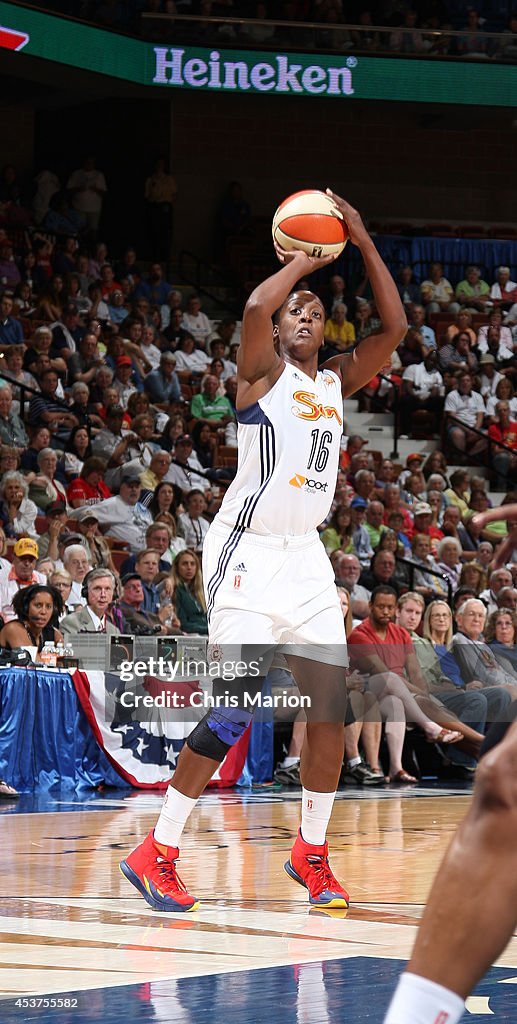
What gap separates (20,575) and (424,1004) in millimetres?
9216

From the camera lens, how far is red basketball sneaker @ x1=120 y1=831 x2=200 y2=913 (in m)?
4.93

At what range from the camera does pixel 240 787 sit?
1045 cm

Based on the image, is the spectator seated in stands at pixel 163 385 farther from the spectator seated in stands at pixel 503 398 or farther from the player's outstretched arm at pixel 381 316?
the player's outstretched arm at pixel 381 316

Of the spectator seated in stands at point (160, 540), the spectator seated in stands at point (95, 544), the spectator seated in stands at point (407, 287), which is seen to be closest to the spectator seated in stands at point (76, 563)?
the spectator seated in stands at point (95, 544)

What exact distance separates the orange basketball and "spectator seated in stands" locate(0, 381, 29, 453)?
8.54m

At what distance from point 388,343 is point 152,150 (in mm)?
19026

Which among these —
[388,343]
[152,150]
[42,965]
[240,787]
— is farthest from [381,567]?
[152,150]

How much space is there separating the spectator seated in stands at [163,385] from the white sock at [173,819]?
1151cm

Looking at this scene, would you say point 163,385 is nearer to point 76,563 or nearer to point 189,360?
point 189,360

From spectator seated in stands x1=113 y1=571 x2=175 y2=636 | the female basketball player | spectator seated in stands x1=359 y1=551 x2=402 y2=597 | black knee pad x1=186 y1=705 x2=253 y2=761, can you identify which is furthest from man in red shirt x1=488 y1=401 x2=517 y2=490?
black knee pad x1=186 y1=705 x2=253 y2=761

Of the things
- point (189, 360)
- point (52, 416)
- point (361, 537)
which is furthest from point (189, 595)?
Answer: point (189, 360)

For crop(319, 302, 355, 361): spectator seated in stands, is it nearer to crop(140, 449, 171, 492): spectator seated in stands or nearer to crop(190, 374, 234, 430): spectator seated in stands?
crop(190, 374, 234, 430): spectator seated in stands

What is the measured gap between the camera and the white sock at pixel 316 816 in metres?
5.21

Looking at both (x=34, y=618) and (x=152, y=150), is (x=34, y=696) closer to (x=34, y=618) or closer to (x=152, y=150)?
(x=34, y=618)
